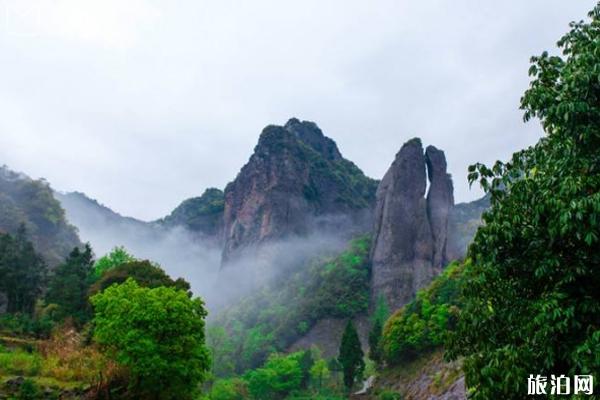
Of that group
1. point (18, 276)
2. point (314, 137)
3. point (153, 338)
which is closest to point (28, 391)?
point (153, 338)

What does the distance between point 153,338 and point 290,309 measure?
271ft

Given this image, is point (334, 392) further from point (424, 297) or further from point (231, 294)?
point (231, 294)

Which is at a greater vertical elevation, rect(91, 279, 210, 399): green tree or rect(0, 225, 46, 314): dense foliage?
rect(0, 225, 46, 314): dense foliage

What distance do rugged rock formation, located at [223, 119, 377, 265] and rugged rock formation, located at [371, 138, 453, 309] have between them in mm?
29571

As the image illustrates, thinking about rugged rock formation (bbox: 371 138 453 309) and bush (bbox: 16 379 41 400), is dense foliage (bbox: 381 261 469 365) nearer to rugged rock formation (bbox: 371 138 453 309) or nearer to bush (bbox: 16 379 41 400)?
rugged rock formation (bbox: 371 138 453 309)

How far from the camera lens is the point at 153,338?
24734mm

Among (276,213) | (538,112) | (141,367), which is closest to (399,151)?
(276,213)

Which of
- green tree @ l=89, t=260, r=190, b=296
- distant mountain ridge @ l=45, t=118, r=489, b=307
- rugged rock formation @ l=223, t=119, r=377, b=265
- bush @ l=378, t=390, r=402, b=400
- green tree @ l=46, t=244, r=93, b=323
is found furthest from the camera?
rugged rock formation @ l=223, t=119, r=377, b=265

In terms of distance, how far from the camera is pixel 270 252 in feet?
421

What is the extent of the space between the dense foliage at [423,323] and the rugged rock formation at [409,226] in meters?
37.6

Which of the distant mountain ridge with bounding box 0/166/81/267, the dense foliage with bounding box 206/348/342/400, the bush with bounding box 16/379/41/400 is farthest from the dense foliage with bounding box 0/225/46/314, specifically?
the bush with bounding box 16/379/41/400

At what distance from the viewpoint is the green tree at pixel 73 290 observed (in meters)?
42.9

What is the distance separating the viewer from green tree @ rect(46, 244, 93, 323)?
42.9 meters

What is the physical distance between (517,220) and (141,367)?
65.7ft
